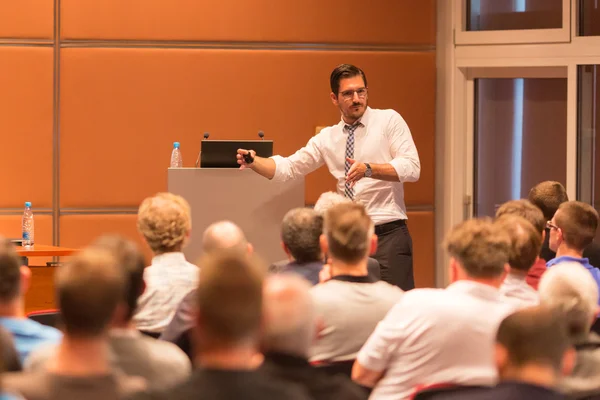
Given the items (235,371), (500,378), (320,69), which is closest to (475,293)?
(500,378)

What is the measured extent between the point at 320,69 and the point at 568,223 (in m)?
2.63

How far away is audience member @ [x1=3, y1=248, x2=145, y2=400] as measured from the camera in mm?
1680

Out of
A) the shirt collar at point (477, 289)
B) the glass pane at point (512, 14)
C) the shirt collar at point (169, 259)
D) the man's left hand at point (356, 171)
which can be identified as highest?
the glass pane at point (512, 14)

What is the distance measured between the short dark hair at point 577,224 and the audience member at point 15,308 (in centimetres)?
213

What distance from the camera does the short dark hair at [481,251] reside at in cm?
248

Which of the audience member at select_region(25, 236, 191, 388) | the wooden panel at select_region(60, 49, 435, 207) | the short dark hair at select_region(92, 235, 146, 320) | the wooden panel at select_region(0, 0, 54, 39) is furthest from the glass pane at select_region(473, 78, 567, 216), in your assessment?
the audience member at select_region(25, 236, 191, 388)

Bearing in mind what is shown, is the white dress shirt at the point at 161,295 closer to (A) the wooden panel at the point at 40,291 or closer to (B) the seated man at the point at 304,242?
(B) the seated man at the point at 304,242

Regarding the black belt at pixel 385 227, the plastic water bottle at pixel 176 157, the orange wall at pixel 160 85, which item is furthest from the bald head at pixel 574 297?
the orange wall at pixel 160 85

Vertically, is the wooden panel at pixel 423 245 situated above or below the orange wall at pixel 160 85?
below

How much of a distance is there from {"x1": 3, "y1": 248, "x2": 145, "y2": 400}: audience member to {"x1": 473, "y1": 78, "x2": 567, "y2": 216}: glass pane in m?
4.66

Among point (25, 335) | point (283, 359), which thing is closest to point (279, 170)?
point (25, 335)

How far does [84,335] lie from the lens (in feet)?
5.59

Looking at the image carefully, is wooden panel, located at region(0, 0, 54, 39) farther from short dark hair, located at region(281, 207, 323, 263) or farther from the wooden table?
short dark hair, located at region(281, 207, 323, 263)

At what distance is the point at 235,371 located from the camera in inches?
60.6
